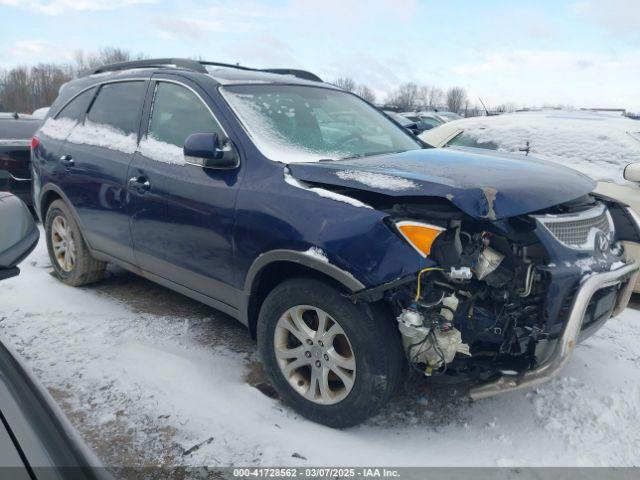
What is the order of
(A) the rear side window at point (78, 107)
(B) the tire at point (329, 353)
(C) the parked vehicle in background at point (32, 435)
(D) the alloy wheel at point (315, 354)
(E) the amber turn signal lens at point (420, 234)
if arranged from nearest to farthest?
1. (C) the parked vehicle in background at point (32, 435)
2. (E) the amber turn signal lens at point (420, 234)
3. (B) the tire at point (329, 353)
4. (D) the alloy wheel at point (315, 354)
5. (A) the rear side window at point (78, 107)

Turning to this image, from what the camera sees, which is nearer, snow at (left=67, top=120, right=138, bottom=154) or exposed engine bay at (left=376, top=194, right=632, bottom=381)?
exposed engine bay at (left=376, top=194, right=632, bottom=381)

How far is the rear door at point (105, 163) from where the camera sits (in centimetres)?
384

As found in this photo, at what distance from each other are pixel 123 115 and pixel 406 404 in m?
2.97

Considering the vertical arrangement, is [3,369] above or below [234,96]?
below

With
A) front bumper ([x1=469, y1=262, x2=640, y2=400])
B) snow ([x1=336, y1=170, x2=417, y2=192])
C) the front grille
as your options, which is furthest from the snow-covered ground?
snow ([x1=336, y1=170, x2=417, y2=192])

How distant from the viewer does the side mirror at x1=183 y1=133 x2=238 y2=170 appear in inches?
117

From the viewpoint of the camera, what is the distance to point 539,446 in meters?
2.64

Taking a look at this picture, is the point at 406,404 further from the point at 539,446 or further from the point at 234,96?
the point at 234,96

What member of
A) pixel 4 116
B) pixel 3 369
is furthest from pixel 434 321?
pixel 4 116

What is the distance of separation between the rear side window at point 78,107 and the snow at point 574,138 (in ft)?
12.1

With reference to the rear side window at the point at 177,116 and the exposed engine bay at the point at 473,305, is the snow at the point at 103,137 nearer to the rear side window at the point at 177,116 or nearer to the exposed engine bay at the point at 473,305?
the rear side window at the point at 177,116

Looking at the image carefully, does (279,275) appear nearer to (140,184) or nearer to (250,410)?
(250,410)

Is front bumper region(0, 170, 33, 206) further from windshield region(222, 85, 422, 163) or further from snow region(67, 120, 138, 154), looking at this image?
windshield region(222, 85, 422, 163)

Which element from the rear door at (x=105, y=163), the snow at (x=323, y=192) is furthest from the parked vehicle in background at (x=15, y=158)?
the snow at (x=323, y=192)
